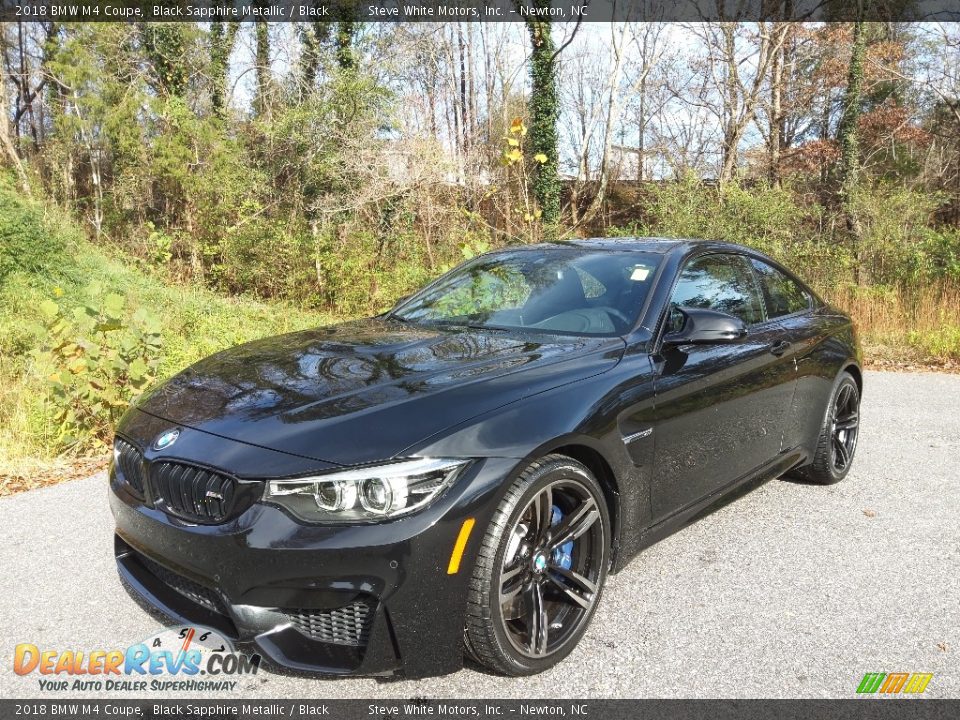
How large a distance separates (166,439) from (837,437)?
4045 millimetres

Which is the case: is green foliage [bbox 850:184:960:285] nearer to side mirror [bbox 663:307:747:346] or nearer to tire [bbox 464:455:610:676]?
side mirror [bbox 663:307:747:346]

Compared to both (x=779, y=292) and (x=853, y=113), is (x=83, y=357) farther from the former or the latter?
(x=853, y=113)

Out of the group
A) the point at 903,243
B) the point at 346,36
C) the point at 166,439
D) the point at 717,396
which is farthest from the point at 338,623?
the point at 346,36

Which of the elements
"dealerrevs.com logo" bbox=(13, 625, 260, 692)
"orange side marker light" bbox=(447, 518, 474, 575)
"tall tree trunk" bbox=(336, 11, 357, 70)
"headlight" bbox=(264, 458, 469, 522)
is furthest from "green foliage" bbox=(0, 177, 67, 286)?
"orange side marker light" bbox=(447, 518, 474, 575)

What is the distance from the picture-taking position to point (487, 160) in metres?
20.0

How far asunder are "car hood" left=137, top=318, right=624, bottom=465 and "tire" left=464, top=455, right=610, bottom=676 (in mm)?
330

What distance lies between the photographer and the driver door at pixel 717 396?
3111 millimetres

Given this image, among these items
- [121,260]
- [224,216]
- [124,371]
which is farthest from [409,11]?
[124,371]

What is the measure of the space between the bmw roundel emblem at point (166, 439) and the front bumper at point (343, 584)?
32cm

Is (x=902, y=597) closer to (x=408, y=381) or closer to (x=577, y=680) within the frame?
(x=577, y=680)

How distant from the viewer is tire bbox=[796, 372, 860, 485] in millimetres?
4477

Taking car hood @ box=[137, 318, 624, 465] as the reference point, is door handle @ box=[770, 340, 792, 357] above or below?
below

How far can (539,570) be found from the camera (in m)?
2.55

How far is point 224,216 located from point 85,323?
14436mm
